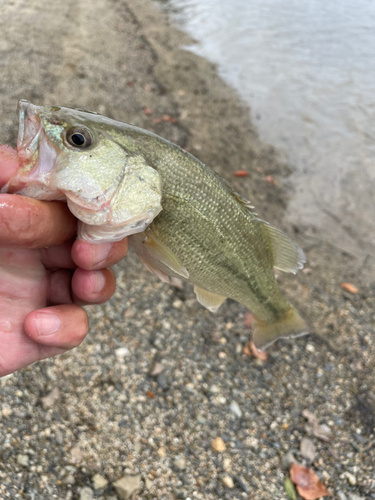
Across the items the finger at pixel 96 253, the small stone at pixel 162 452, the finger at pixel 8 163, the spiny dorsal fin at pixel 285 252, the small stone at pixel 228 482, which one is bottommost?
the small stone at pixel 228 482

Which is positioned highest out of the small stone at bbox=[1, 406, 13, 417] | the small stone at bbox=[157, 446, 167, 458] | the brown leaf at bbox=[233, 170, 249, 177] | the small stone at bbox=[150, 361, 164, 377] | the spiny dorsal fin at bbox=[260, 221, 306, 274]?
the spiny dorsal fin at bbox=[260, 221, 306, 274]

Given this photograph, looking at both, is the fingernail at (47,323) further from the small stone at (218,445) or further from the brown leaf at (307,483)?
the brown leaf at (307,483)

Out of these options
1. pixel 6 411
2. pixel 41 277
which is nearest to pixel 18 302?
pixel 41 277

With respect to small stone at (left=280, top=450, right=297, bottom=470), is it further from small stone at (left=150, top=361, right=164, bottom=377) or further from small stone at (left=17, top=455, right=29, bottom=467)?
small stone at (left=17, top=455, right=29, bottom=467)

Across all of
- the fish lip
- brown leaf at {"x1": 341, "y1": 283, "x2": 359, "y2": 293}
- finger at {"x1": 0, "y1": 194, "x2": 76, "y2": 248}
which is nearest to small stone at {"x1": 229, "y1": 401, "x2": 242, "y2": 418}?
finger at {"x1": 0, "y1": 194, "x2": 76, "y2": 248}

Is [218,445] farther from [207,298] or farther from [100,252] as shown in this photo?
[100,252]

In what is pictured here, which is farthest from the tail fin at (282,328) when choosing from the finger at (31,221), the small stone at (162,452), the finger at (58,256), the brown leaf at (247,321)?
the finger at (31,221)

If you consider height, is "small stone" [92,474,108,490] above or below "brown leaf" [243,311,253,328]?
below
